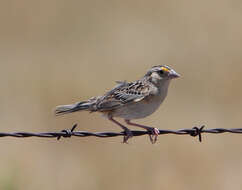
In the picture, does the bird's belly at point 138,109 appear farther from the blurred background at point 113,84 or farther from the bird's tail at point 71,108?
the blurred background at point 113,84

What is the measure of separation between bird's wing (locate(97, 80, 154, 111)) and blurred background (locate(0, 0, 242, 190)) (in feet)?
7.64

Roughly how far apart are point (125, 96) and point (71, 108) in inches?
30.9

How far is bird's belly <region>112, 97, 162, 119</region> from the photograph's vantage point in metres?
9.80

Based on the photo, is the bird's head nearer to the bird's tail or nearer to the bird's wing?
the bird's wing

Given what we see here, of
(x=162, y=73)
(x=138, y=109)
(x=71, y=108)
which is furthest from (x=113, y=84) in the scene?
(x=71, y=108)

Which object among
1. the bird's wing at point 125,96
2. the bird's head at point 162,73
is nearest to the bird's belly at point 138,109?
the bird's wing at point 125,96

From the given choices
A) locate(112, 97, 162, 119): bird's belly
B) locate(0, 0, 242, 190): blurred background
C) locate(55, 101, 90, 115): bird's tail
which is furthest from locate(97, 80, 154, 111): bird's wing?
locate(0, 0, 242, 190): blurred background

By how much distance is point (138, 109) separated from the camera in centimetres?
981

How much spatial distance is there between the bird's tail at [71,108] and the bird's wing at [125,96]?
0.62 ft

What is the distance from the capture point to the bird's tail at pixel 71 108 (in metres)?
9.61

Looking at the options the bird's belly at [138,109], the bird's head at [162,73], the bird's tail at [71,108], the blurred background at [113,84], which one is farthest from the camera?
the blurred background at [113,84]

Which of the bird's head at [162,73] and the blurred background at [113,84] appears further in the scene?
the blurred background at [113,84]

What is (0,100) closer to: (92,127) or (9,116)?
(9,116)

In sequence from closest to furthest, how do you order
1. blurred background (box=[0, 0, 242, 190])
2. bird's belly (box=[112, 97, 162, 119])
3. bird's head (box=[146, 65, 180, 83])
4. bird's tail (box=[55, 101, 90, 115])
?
bird's tail (box=[55, 101, 90, 115]) < bird's belly (box=[112, 97, 162, 119]) < bird's head (box=[146, 65, 180, 83]) < blurred background (box=[0, 0, 242, 190])
